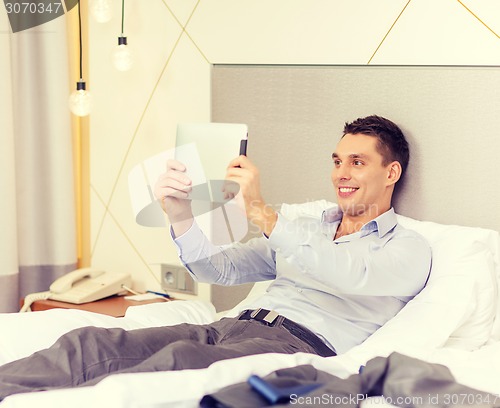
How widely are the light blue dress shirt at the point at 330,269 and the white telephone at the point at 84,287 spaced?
2.29ft

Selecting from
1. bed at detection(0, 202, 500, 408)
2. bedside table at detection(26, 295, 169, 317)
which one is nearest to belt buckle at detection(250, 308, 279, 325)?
bed at detection(0, 202, 500, 408)

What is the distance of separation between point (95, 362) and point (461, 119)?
1.19 meters

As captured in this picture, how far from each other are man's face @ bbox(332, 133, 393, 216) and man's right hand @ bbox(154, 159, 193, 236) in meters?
0.44

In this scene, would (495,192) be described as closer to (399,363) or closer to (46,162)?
(399,363)

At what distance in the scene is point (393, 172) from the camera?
6.96 ft

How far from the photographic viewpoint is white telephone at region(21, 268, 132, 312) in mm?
2633

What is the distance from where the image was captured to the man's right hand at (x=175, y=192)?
1.95 m

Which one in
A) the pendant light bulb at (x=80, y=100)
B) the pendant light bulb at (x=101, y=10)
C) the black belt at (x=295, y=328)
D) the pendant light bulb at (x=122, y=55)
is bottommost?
the black belt at (x=295, y=328)

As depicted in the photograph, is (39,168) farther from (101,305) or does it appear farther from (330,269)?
(330,269)

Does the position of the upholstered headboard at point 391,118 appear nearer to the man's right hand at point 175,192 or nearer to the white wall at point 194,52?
the white wall at point 194,52

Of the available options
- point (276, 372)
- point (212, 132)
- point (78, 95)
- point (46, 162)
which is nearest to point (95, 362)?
point (276, 372)

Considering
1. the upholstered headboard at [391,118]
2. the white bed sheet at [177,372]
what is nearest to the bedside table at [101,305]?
the white bed sheet at [177,372]

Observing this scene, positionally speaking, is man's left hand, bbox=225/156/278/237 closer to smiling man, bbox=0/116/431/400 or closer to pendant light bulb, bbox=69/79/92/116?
smiling man, bbox=0/116/431/400

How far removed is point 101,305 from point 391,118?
1.21 metres
